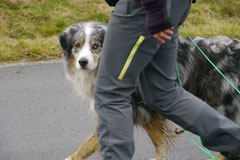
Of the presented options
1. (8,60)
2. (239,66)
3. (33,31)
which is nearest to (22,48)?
(8,60)

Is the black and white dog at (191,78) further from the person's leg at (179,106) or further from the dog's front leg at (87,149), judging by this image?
the person's leg at (179,106)

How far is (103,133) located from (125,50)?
1.58ft

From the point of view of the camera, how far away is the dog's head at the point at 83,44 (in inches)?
131

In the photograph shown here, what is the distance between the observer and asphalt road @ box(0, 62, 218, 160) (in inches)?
139

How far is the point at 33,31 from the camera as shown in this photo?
7.07m

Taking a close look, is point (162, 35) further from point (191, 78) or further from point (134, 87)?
point (191, 78)

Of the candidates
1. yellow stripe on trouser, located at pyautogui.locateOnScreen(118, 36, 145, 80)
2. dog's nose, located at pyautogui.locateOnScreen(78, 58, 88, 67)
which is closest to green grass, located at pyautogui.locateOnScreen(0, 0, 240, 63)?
dog's nose, located at pyautogui.locateOnScreen(78, 58, 88, 67)

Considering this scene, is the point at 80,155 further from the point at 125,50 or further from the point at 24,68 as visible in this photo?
the point at 24,68

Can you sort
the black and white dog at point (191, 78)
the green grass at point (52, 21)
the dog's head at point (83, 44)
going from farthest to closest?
the green grass at point (52, 21)
the dog's head at point (83, 44)
the black and white dog at point (191, 78)

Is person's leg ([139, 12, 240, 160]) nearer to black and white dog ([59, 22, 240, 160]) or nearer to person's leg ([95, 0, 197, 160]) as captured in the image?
person's leg ([95, 0, 197, 160])

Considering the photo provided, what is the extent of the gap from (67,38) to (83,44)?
0.19m

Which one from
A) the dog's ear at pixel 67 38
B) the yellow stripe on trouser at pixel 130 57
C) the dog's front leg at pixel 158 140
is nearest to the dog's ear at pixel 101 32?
the dog's ear at pixel 67 38

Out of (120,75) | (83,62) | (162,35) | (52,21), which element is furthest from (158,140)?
(52,21)

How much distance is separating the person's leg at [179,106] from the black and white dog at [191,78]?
2.22 ft
